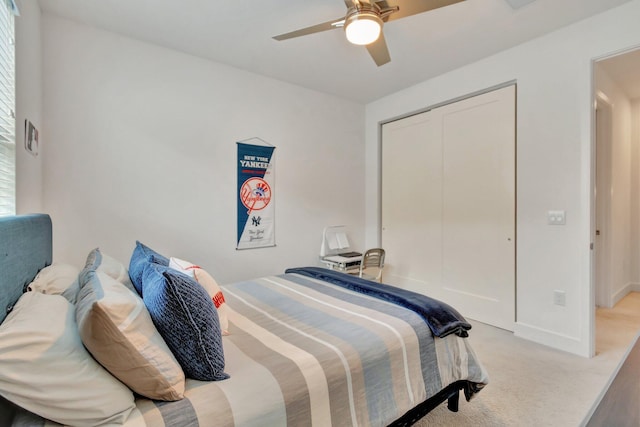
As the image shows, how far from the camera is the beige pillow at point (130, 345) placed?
848 mm

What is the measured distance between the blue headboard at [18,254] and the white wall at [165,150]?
3.36 ft

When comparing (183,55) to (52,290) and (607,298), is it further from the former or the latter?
(607,298)

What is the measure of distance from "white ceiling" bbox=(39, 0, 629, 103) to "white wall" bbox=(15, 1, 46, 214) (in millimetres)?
415

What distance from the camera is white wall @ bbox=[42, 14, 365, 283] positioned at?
2371 mm

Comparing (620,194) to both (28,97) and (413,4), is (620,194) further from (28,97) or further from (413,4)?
(28,97)

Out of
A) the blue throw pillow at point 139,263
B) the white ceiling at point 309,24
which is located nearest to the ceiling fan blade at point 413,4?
the white ceiling at point 309,24

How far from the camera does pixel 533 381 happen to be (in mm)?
2078

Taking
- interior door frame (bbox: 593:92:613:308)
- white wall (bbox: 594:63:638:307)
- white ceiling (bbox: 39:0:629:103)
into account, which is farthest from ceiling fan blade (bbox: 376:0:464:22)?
interior door frame (bbox: 593:92:613:308)

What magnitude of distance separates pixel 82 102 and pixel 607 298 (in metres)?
5.83

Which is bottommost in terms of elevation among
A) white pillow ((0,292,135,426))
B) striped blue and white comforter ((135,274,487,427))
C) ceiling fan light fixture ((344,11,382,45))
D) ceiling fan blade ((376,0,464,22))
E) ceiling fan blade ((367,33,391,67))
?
striped blue and white comforter ((135,274,487,427))

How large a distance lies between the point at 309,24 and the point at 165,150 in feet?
5.68

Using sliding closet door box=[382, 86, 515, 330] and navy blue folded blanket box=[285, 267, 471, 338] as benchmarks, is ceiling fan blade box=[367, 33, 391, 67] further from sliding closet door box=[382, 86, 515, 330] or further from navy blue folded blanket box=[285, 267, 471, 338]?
navy blue folded blanket box=[285, 267, 471, 338]

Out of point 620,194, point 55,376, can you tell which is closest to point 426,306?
point 55,376

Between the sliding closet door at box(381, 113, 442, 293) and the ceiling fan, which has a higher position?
the ceiling fan
